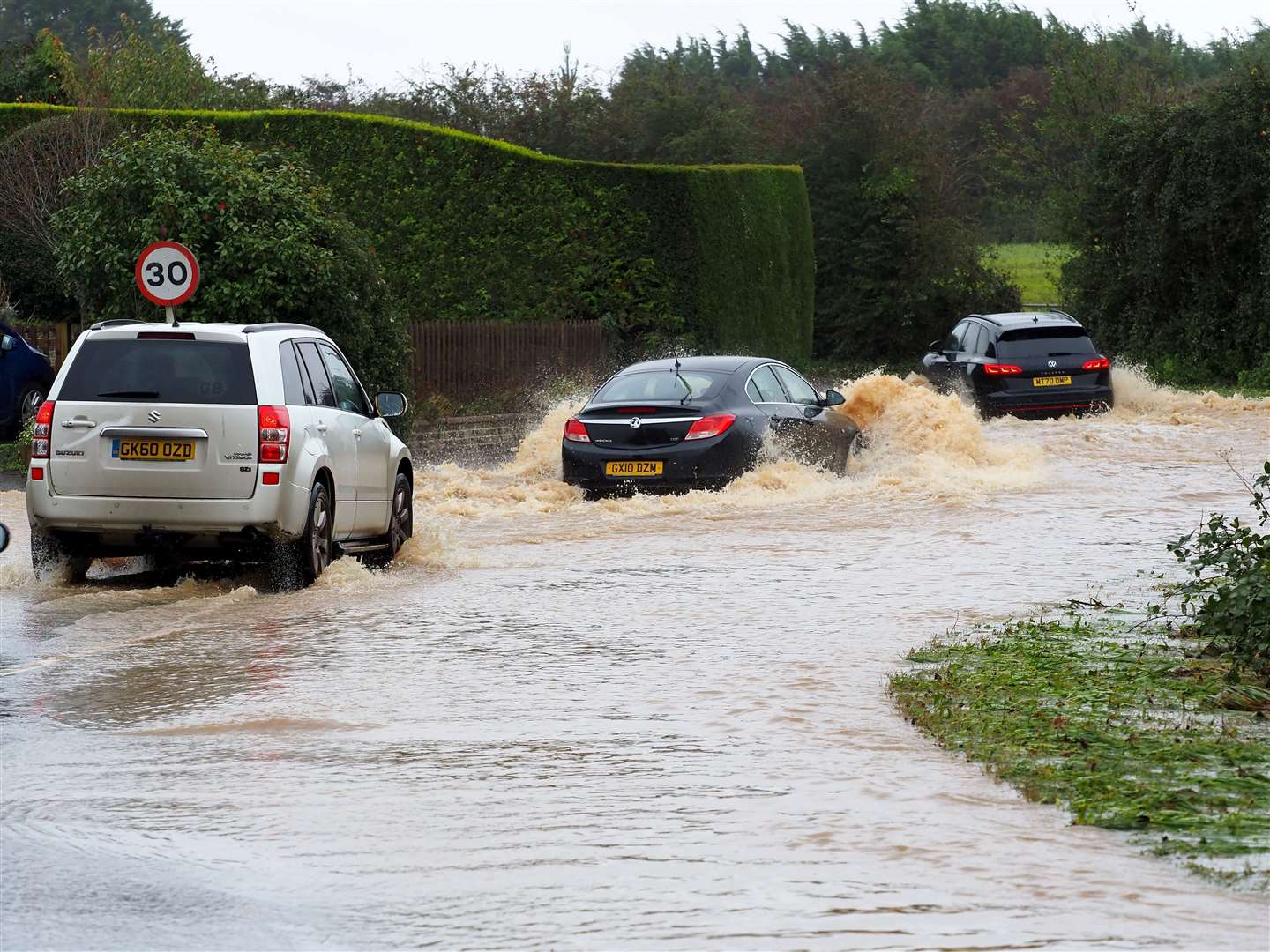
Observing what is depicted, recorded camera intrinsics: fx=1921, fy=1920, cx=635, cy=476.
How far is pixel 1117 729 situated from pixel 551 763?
90.6 inches

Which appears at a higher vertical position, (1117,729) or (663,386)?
(663,386)

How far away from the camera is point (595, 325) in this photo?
31.7 meters

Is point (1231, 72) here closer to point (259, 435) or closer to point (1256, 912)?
point (259, 435)

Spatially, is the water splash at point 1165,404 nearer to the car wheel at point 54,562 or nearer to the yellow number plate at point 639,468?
the yellow number plate at point 639,468

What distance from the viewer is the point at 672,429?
56.5 ft

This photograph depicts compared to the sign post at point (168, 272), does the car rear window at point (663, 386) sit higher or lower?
lower

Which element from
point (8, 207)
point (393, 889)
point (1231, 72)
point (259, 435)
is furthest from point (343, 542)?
point (1231, 72)

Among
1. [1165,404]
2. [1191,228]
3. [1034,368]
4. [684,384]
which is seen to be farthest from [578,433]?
[1191,228]

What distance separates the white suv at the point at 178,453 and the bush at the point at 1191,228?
28581mm

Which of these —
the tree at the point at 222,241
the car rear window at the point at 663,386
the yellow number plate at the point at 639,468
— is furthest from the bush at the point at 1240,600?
the tree at the point at 222,241

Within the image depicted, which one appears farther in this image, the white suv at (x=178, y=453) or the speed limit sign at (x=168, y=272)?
the speed limit sign at (x=168, y=272)

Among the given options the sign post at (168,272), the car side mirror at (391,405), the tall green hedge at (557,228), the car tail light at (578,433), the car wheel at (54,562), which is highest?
the tall green hedge at (557,228)

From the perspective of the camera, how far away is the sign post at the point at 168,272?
683 inches

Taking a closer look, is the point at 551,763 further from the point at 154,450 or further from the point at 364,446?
the point at 364,446
